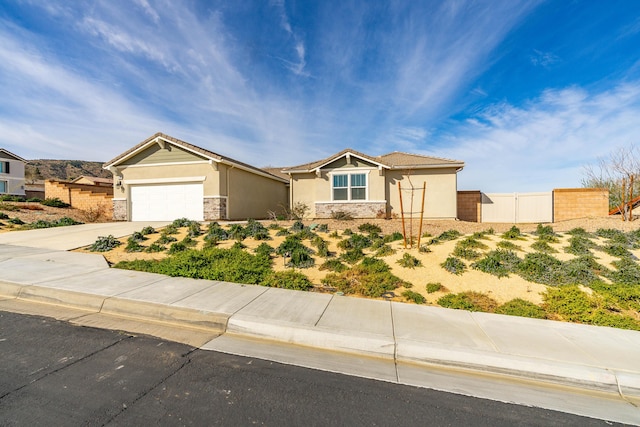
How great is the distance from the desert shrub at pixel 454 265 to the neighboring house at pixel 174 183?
11.7m

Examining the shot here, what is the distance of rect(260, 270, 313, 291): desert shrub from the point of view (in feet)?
19.9

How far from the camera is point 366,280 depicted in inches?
250

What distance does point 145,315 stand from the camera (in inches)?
180

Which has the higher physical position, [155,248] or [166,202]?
[166,202]

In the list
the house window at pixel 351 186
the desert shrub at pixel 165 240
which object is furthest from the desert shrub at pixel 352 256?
the house window at pixel 351 186

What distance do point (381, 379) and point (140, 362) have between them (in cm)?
276

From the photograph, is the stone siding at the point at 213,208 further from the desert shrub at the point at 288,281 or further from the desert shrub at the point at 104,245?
the desert shrub at the point at 288,281

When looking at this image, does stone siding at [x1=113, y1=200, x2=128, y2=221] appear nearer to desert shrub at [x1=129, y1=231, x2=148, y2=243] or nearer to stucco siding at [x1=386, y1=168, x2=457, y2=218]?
desert shrub at [x1=129, y1=231, x2=148, y2=243]

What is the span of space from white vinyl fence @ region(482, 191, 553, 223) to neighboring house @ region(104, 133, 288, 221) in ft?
49.5

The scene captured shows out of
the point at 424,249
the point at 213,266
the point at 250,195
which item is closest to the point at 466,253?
the point at 424,249

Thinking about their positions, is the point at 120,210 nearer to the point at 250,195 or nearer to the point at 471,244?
the point at 250,195

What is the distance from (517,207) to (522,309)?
47.5 feet

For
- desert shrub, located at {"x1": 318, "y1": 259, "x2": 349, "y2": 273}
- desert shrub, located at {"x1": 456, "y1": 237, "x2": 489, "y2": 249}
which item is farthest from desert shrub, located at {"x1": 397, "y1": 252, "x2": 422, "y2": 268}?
desert shrub, located at {"x1": 456, "y1": 237, "x2": 489, "y2": 249}

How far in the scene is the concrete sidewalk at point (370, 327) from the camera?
3.38 metres
